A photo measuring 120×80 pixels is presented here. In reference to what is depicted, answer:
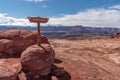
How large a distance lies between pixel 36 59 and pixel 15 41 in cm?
512

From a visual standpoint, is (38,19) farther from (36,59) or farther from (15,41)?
(15,41)

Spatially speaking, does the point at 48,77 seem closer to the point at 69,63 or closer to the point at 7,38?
the point at 69,63

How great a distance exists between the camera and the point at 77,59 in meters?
24.7

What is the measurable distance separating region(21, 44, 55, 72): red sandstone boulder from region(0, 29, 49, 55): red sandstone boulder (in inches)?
159

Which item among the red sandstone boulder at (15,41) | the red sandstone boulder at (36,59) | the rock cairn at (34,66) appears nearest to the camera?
the rock cairn at (34,66)

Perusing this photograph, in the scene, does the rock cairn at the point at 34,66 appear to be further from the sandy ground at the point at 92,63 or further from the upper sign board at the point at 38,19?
the upper sign board at the point at 38,19

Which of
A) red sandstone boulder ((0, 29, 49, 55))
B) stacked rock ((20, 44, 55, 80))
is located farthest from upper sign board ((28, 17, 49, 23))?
red sandstone boulder ((0, 29, 49, 55))

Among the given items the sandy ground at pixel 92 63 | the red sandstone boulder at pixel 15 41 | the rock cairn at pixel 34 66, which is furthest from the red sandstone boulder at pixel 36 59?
the red sandstone boulder at pixel 15 41

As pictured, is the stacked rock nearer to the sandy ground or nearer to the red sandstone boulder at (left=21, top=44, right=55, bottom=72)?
the red sandstone boulder at (left=21, top=44, right=55, bottom=72)

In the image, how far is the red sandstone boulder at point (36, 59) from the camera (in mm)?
19156

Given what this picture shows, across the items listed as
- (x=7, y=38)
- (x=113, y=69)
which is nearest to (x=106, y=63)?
(x=113, y=69)

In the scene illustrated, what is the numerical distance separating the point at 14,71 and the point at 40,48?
323 cm

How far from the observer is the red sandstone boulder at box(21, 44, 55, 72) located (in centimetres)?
1916

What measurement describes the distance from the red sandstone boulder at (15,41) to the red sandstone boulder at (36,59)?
4042mm
